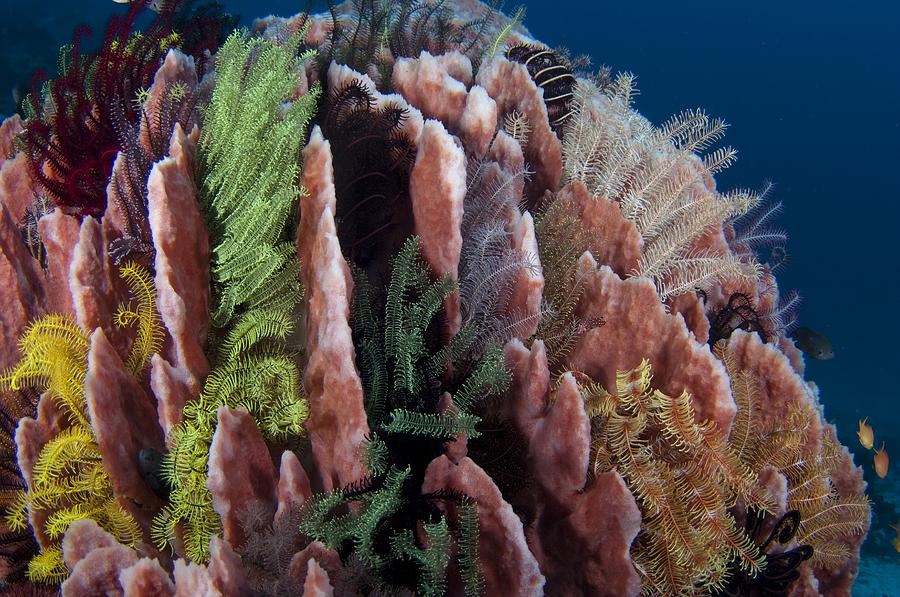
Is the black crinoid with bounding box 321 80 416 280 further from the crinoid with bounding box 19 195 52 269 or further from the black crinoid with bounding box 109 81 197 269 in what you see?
the crinoid with bounding box 19 195 52 269

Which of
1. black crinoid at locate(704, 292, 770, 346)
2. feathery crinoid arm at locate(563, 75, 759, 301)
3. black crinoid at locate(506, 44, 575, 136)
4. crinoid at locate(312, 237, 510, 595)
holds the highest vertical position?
black crinoid at locate(506, 44, 575, 136)

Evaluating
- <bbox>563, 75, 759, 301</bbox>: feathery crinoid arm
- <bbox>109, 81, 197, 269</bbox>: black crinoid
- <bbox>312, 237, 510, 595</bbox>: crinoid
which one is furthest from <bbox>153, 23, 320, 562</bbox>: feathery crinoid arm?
<bbox>563, 75, 759, 301</bbox>: feathery crinoid arm

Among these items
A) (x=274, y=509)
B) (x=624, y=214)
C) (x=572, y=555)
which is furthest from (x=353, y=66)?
(x=572, y=555)

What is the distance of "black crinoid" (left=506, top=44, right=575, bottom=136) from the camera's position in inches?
164

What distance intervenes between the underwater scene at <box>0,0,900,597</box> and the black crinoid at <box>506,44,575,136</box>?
1.96 ft

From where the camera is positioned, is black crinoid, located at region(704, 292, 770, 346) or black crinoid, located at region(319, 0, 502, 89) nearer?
black crinoid, located at region(704, 292, 770, 346)

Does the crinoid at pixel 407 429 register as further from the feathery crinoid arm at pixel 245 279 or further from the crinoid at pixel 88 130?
the crinoid at pixel 88 130

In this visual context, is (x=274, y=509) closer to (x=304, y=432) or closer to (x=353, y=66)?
(x=304, y=432)

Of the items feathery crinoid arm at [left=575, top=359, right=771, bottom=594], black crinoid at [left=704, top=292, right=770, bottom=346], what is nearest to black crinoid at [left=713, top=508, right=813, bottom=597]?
feathery crinoid arm at [left=575, top=359, right=771, bottom=594]

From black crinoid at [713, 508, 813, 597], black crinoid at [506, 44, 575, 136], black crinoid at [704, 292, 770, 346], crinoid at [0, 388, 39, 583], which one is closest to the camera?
crinoid at [0, 388, 39, 583]

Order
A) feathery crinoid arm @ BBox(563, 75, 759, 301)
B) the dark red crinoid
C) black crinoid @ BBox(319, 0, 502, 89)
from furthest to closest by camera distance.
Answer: black crinoid @ BBox(319, 0, 502, 89), feathery crinoid arm @ BBox(563, 75, 759, 301), the dark red crinoid

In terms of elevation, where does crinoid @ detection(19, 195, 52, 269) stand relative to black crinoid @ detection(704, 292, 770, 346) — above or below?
below

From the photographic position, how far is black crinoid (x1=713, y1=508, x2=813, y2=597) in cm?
256

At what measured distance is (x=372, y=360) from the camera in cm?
226
